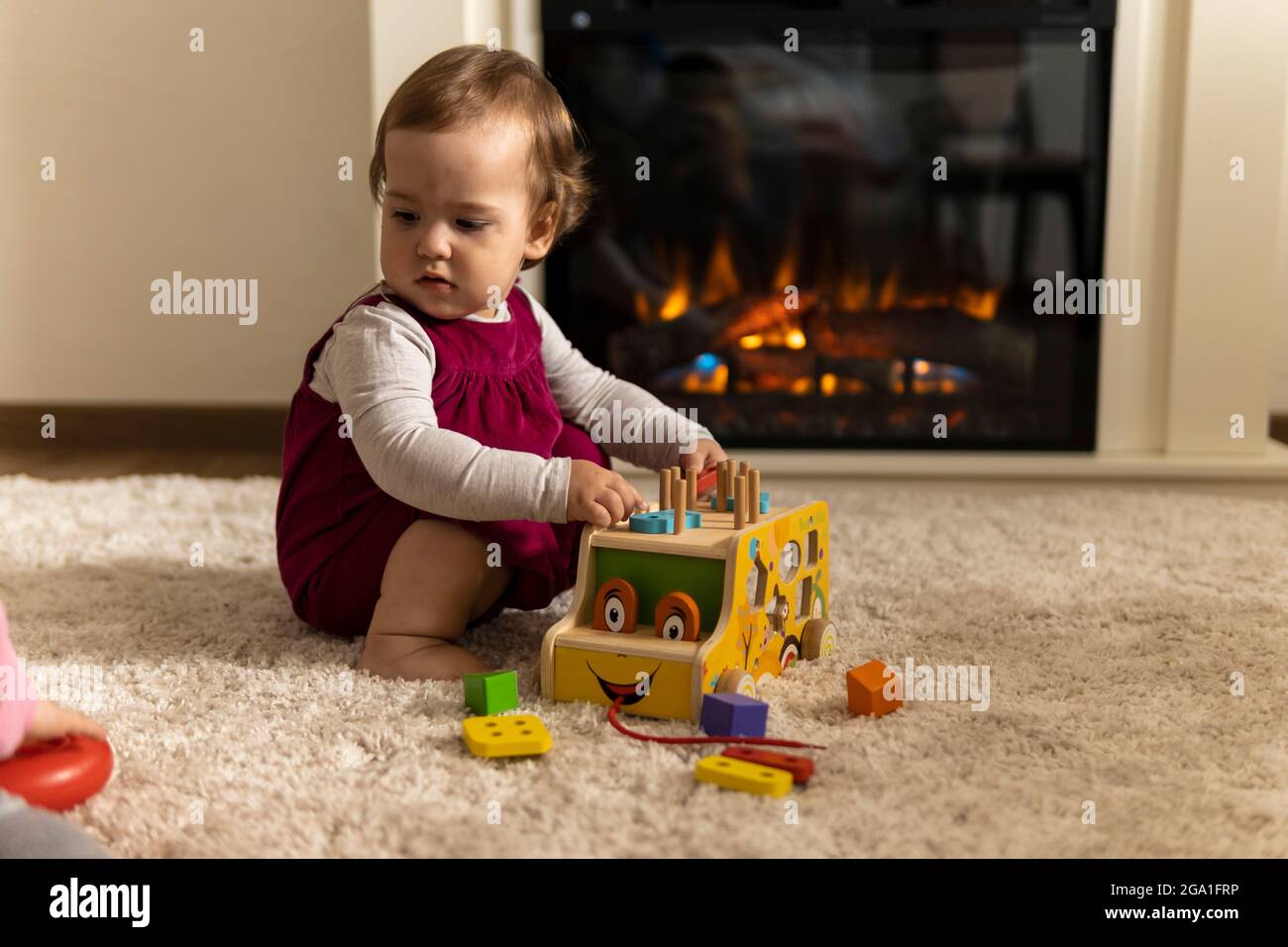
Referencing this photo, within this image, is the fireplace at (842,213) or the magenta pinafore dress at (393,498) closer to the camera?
the magenta pinafore dress at (393,498)

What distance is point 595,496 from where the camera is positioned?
3.13 ft

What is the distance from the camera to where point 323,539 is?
1.09 m

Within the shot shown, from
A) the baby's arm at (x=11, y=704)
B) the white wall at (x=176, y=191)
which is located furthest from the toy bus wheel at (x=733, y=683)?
the white wall at (x=176, y=191)

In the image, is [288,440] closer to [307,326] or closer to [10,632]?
[10,632]

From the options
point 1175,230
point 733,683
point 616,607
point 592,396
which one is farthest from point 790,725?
point 1175,230

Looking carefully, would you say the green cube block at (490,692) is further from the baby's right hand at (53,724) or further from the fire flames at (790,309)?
the fire flames at (790,309)

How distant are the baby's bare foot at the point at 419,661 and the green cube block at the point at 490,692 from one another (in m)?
0.07

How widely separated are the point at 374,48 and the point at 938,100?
0.78 meters

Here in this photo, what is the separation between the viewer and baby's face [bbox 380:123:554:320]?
1.02 meters

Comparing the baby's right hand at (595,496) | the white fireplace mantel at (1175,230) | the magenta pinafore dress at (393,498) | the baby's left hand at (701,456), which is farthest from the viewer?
the white fireplace mantel at (1175,230)

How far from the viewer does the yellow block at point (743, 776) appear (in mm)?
768

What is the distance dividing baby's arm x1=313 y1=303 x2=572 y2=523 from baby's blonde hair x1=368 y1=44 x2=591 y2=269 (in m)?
0.16

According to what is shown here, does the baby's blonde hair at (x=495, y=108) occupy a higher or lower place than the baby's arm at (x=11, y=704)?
Result: higher
